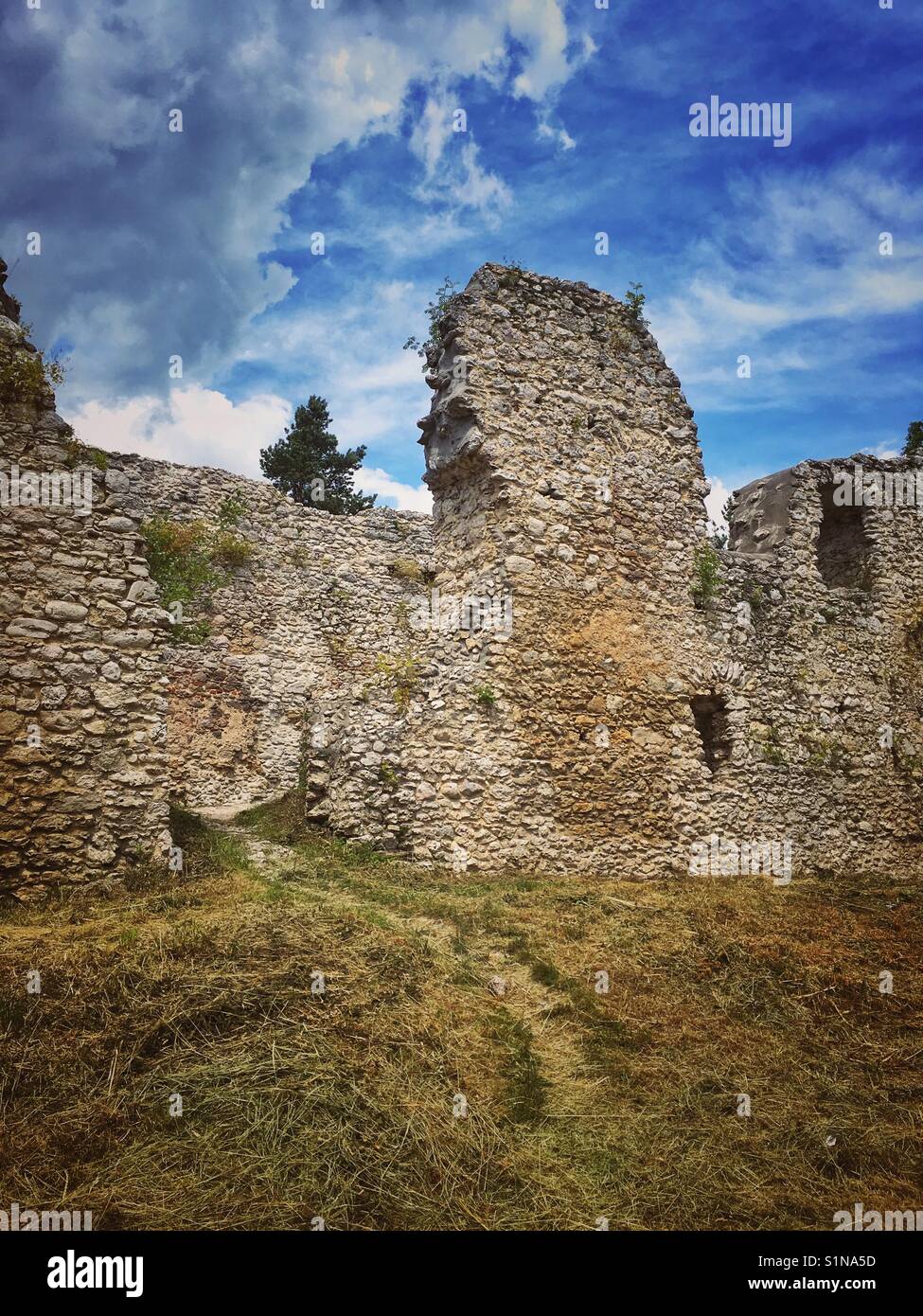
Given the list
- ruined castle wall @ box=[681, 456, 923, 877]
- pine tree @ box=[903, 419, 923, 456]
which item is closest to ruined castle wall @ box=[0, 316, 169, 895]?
ruined castle wall @ box=[681, 456, 923, 877]

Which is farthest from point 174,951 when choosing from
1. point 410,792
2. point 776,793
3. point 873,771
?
point 873,771

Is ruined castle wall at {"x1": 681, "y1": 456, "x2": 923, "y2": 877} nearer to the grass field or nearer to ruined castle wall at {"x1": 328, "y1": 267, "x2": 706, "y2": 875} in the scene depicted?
ruined castle wall at {"x1": 328, "y1": 267, "x2": 706, "y2": 875}

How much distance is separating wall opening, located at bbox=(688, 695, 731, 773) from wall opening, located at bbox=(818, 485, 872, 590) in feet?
13.8

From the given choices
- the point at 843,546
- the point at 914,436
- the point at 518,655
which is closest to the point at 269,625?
the point at 518,655

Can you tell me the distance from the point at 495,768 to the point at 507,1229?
584 cm

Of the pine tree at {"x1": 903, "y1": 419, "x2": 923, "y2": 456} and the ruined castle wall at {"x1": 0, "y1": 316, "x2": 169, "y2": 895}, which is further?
the pine tree at {"x1": 903, "y1": 419, "x2": 923, "y2": 456}

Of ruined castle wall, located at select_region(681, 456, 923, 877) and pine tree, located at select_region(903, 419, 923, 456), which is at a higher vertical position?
pine tree, located at select_region(903, 419, 923, 456)

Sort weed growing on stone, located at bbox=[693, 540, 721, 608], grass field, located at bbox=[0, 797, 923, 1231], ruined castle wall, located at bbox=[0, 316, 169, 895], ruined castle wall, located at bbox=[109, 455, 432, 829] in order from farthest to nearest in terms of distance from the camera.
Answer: ruined castle wall, located at bbox=[109, 455, 432, 829]
weed growing on stone, located at bbox=[693, 540, 721, 608]
ruined castle wall, located at bbox=[0, 316, 169, 895]
grass field, located at bbox=[0, 797, 923, 1231]

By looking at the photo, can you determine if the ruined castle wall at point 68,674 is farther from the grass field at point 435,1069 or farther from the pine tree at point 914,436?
the pine tree at point 914,436

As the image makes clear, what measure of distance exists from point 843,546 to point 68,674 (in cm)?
1332

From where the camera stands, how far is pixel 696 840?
32.6 ft

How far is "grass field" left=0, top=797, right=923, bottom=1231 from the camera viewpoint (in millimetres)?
2889

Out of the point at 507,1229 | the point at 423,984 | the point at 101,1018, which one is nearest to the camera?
the point at 507,1229

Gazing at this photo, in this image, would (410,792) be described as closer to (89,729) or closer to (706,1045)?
(89,729)
